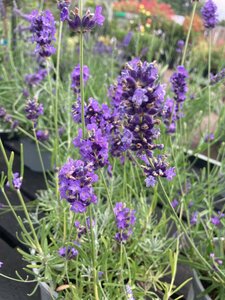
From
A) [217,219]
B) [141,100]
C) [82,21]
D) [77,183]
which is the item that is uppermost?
[82,21]

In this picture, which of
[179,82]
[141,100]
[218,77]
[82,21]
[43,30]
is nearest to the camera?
[141,100]

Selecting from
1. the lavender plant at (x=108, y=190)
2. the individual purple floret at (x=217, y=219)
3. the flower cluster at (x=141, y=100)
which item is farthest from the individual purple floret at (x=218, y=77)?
the flower cluster at (x=141, y=100)

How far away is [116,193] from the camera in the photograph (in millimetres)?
1536

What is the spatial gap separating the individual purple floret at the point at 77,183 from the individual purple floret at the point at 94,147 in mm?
18

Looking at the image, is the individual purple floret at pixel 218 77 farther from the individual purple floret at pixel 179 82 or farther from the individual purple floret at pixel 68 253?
the individual purple floret at pixel 68 253

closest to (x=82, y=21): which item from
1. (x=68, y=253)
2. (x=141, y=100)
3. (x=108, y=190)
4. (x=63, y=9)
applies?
(x=63, y=9)

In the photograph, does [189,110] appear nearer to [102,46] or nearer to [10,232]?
[10,232]

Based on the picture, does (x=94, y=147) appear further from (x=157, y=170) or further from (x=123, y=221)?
(x=123, y=221)

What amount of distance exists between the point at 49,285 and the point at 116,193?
0.52 m

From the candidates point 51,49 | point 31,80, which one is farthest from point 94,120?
point 31,80

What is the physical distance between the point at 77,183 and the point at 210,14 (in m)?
0.87

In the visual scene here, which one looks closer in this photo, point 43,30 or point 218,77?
point 43,30

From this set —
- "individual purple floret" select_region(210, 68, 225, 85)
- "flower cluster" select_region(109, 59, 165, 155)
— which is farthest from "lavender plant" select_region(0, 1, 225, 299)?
"individual purple floret" select_region(210, 68, 225, 85)

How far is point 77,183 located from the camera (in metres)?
0.77
